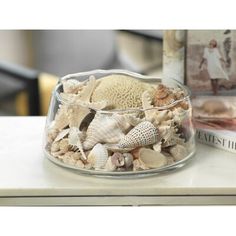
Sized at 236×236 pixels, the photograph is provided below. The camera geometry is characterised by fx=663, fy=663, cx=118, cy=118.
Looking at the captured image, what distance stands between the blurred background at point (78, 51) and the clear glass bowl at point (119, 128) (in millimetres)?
1352

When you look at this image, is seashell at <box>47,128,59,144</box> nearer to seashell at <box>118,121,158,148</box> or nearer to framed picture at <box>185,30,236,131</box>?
seashell at <box>118,121,158,148</box>

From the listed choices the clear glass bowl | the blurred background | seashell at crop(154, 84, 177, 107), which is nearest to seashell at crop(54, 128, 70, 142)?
the clear glass bowl

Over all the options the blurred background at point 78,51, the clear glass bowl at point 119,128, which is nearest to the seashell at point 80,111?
the clear glass bowl at point 119,128

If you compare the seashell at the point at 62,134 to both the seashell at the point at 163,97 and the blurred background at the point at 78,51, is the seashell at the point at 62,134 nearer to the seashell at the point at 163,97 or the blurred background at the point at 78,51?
the seashell at the point at 163,97

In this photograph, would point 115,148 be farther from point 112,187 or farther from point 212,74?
point 212,74

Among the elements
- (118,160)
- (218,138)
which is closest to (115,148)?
(118,160)

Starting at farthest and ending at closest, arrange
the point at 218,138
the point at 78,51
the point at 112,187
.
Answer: the point at 78,51, the point at 218,138, the point at 112,187

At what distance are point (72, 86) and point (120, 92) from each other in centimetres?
7

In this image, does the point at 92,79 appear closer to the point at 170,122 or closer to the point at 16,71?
the point at 170,122

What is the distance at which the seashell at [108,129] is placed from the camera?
0.71 meters

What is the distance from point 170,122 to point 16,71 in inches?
50.8

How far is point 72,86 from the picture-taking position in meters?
0.78

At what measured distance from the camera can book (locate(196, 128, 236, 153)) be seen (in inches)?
30.8
